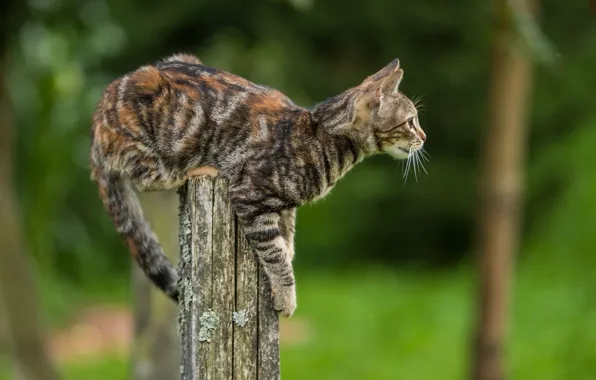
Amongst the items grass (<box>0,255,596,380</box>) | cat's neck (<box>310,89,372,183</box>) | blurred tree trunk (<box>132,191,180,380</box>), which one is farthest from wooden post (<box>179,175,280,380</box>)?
grass (<box>0,255,596,380</box>)

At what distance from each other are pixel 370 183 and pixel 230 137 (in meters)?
11.3

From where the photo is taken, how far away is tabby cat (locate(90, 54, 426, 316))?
12.8 feet

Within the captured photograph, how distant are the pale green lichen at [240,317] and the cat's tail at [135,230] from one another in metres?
0.38

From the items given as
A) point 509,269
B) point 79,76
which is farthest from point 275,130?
point 79,76

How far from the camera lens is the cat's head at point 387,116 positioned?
4.03m

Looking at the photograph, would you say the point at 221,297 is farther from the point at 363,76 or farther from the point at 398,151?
the point at 363,76

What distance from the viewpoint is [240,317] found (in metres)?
3.52

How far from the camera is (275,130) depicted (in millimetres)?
3963

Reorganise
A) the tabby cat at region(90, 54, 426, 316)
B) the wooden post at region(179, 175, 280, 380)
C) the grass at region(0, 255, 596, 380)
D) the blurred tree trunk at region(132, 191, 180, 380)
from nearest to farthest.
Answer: the wooden post at region(179, 175, 280, 380) < the tabby cat at region(90, 54, 426, 316) < the blurred tree trunk at region(132, 191, 180, 380) < the grass at region(0, 255, 596, 380)

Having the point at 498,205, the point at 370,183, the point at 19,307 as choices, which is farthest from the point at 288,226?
the point at 370,183

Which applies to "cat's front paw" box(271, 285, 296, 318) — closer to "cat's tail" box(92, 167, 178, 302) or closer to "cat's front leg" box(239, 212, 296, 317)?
"cat's front leg" box(239, 212, 296, 317)

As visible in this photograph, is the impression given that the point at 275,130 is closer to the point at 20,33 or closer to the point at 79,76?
the point at 79,76

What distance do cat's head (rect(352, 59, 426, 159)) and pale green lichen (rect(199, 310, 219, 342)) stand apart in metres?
0.98

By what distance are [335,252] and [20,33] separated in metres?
6.88
